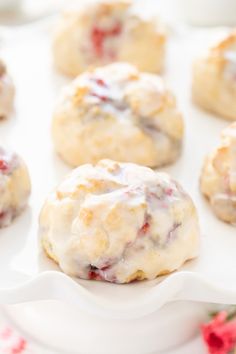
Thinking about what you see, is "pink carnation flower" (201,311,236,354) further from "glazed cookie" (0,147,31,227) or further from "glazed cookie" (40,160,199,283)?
"glazed cookie" (0,147,31,227)

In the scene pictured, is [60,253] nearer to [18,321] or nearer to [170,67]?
[18,321]

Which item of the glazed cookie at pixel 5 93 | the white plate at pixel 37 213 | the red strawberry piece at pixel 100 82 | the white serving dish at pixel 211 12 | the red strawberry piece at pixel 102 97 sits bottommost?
the white serving dish at pixel 211 12

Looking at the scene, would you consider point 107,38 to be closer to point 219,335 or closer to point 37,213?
point 37,213

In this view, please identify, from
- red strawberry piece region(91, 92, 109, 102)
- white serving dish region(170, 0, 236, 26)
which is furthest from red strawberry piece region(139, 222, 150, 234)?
white serving dish region(170, 0, 236, 26)

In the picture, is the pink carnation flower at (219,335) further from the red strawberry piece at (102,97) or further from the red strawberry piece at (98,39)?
the red strawberry piece at (98,39)

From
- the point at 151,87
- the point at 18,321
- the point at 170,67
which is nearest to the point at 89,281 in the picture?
the point at 18,321

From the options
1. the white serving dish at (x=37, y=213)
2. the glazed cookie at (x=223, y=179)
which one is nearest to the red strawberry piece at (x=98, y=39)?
the white serving dish at (x=37, y=213)
